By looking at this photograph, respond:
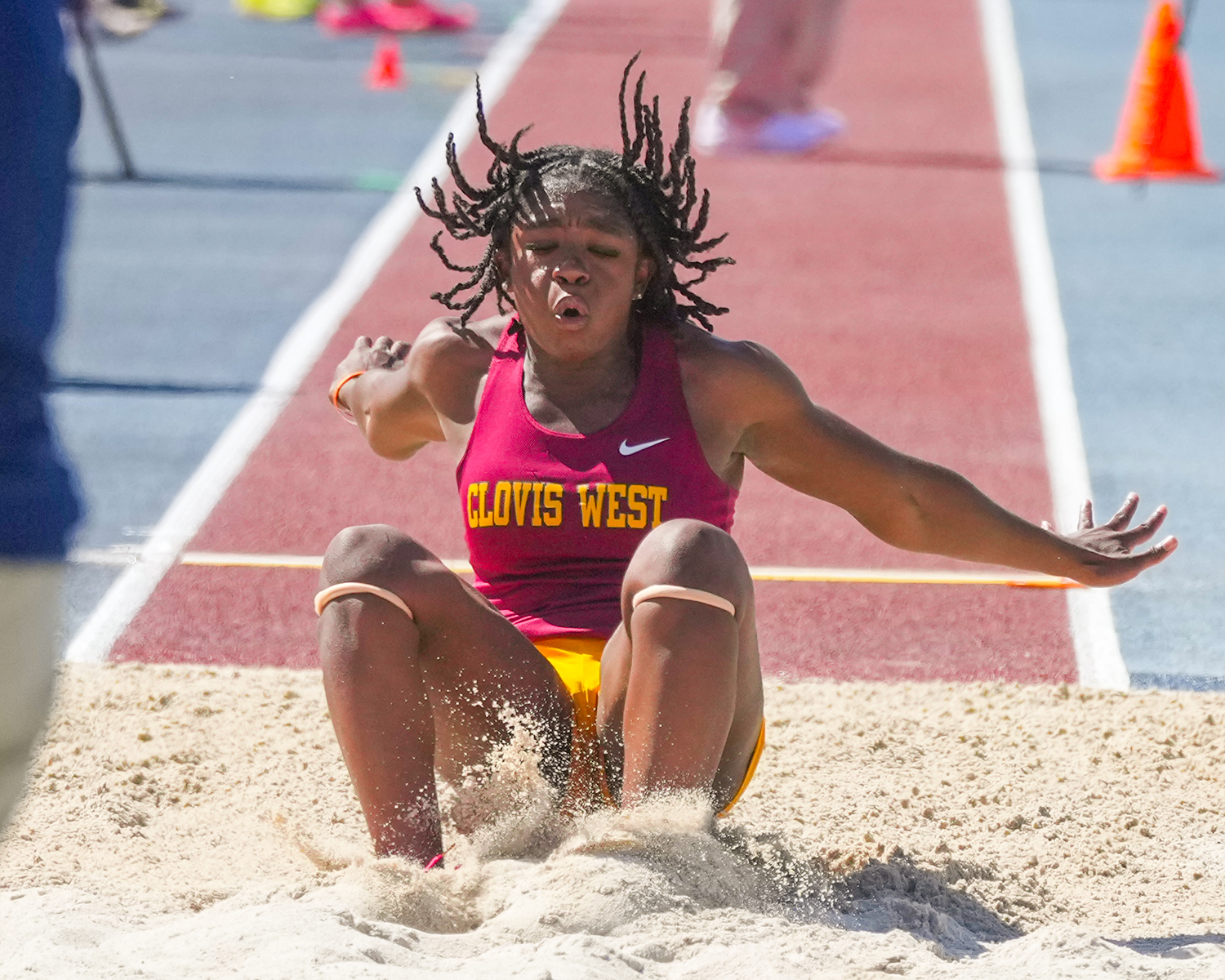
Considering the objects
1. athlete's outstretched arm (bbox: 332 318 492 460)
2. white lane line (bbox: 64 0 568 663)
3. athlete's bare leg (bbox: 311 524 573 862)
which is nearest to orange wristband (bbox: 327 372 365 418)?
athlete's outstretched arm (bbox: 332 318 492 460)

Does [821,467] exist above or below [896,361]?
above

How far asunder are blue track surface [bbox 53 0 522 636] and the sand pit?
771mm

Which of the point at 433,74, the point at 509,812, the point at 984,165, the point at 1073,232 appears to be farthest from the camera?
the point at 433,74

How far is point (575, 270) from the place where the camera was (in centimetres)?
327

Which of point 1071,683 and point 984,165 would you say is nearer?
point 1071,683

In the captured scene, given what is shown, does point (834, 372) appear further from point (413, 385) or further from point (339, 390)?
point (413, 385)

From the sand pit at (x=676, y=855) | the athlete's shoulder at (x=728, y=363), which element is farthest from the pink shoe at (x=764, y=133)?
the athlete's shoulder at (x=728, y=363)

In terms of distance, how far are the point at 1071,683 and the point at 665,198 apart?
1.92 metres

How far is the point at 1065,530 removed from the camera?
5566 millimetres

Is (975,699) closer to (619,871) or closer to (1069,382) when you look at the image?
(619,871)

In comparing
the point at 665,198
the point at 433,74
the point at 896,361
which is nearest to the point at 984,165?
the point at 896,361

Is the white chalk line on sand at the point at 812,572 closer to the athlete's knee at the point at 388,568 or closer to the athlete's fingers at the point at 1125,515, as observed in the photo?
the athlete's fingers at the point at 1125,515

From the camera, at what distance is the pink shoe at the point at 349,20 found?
45.1 feet

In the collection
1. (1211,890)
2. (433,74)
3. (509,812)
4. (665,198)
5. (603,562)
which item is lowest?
(433,74)
